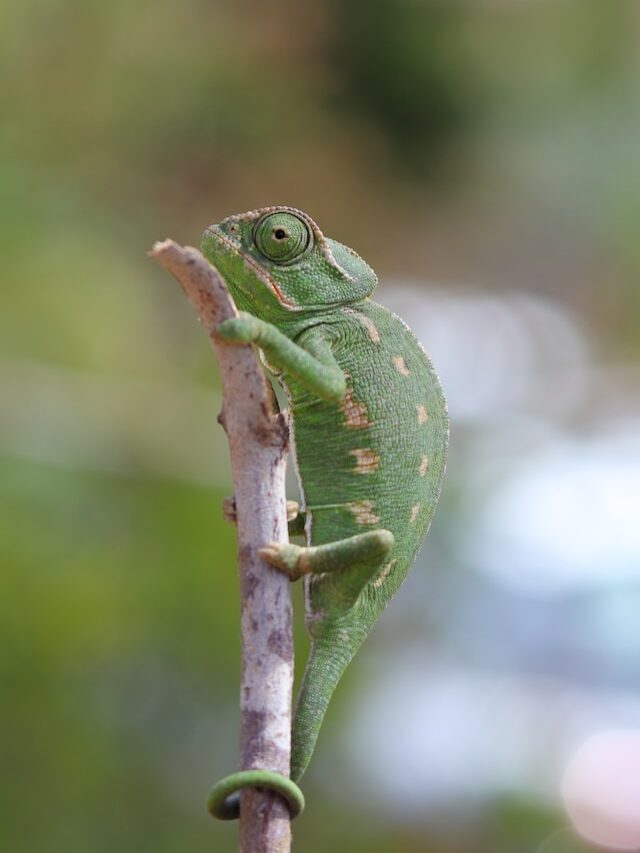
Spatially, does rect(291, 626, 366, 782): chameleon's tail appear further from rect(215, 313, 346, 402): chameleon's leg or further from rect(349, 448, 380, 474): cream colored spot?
rect(215, 313, 346, 402): chameleon's leg

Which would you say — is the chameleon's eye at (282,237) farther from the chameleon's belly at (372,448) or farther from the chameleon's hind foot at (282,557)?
the chameleon's hind foot at (282,557)

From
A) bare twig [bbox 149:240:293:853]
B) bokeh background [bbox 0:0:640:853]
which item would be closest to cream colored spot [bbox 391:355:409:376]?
bare twig [bbox 149:240:293:853]

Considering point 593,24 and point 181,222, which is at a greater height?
point 593,24

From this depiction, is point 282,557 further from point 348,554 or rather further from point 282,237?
point 282,237

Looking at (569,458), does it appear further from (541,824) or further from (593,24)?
(593,24)

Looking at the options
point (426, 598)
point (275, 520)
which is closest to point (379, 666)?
point (426, 598)

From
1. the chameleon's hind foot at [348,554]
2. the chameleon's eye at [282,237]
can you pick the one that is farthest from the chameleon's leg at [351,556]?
the chameleon's eye at [282,237]
